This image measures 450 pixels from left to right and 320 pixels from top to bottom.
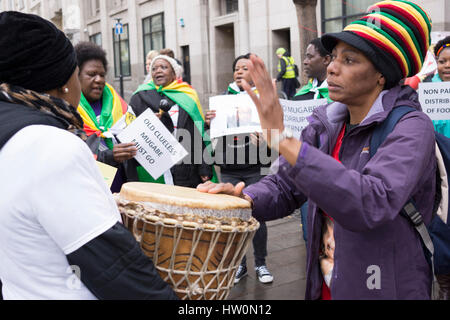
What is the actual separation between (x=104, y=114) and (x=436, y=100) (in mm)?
2926

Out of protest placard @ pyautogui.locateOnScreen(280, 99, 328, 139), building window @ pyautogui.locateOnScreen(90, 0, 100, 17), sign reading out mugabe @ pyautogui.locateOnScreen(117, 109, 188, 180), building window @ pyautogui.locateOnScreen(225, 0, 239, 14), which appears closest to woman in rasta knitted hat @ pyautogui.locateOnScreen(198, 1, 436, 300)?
sign reading out mugabe @ pyautogui.locateOnScreen(117, 109, 188, 180)

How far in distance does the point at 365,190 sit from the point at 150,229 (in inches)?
29.6

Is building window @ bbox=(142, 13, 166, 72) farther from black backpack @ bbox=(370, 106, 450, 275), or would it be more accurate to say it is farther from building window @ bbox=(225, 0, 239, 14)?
black backpack @ bbox=(370, 106, 450, 275)

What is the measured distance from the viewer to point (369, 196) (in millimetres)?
1412

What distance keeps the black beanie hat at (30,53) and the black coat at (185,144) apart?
9.48 feet

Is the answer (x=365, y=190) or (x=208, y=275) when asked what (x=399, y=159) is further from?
(x=208, y=275)

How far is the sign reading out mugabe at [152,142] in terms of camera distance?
3.76 meters

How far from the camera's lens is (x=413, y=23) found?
69.3 inches

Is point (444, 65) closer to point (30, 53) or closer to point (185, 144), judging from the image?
point (185, 144)

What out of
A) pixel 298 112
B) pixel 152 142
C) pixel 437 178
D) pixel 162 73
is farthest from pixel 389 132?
pixel 162 73

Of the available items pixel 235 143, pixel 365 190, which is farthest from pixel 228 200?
pixel 235 143

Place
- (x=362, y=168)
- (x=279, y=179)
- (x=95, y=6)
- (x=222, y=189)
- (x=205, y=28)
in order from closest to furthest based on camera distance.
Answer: (x=362, y=168) < (x=222, y=189) < (x=279, y=179) < (x=205, y=28) < (x=95, y=6)

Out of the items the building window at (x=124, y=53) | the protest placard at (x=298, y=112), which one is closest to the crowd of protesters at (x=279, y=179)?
the protest placard at (x=298, y=112)
